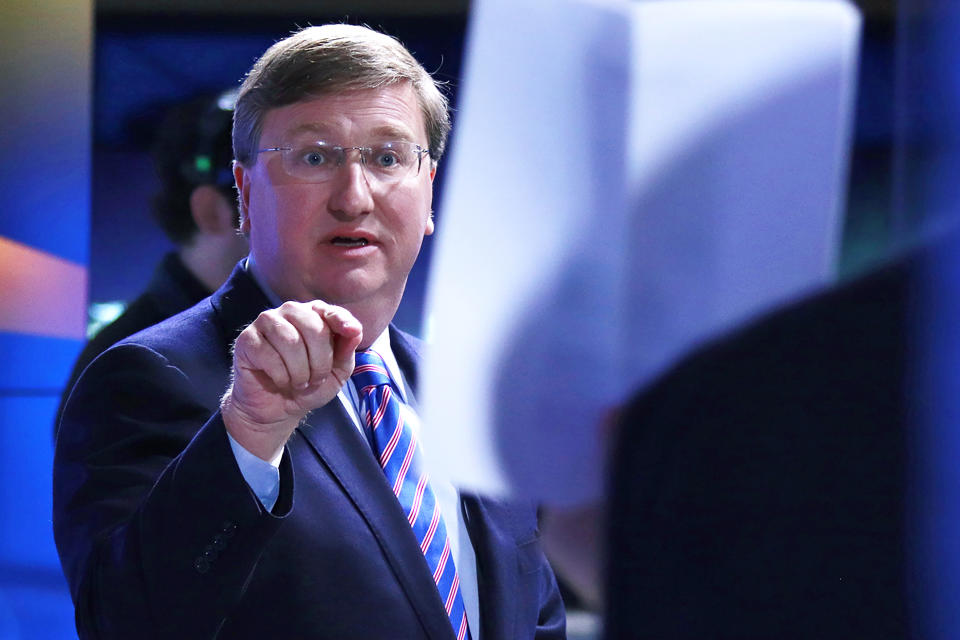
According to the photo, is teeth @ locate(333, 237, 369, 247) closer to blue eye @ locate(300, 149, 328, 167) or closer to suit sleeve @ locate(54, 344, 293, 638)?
blue eye @ locate(300, 149, 328, 167)

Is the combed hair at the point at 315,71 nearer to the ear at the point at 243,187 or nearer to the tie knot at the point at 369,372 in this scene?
the ear at the point at 243,187

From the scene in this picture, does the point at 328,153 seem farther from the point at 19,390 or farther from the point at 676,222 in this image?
the point at 19,390

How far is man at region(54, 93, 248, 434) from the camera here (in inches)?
88.3

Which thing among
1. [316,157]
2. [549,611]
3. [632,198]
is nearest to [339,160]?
[316,157]

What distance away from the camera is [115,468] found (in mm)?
1066

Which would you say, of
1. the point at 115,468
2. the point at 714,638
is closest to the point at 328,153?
the point at 115,468

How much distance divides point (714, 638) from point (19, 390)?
2.30 meters

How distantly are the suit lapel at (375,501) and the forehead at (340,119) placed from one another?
349 millimetres

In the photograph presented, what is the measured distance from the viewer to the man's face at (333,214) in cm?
127

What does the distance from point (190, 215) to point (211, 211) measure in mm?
73

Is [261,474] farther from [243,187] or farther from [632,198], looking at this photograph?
[632,198]

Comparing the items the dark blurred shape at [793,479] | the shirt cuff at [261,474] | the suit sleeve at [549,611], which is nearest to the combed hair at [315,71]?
the shirt cuff at [261,474]

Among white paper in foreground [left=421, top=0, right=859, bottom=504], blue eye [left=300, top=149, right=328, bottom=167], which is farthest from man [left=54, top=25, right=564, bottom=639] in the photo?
white paper in foreground [left=421, top=0, right=859, bottom=504]

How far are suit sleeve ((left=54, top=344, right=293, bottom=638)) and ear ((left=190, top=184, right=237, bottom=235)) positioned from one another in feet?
3.77
